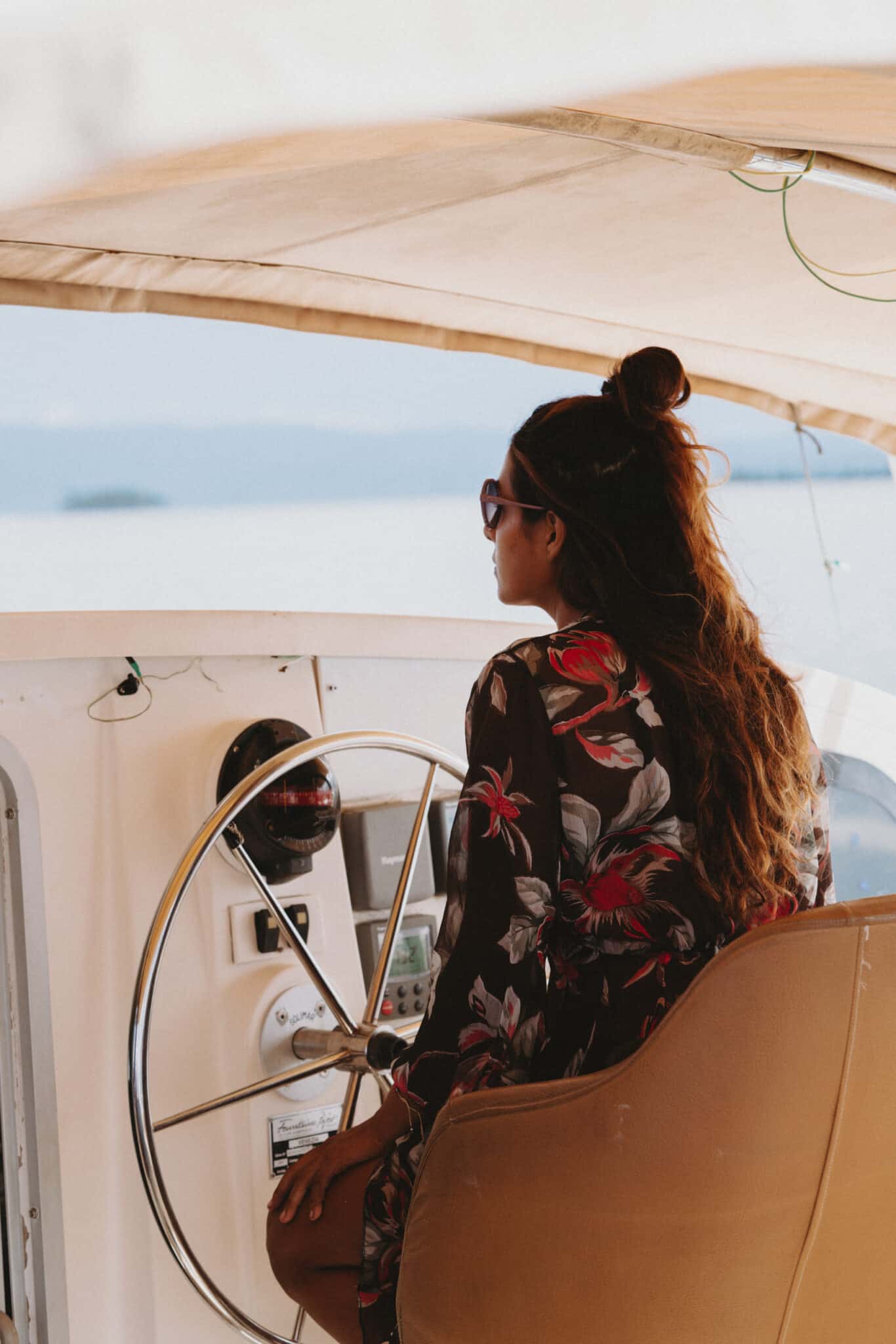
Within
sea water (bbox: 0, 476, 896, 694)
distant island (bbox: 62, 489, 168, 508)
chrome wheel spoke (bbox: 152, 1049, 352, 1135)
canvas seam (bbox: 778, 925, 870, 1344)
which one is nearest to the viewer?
canvas seam (bbox: 778, 925, 870, 1344)

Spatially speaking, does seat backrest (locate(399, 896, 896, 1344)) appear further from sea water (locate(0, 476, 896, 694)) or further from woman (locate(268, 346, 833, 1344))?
sea water (locate(0, 476, 896, 694))

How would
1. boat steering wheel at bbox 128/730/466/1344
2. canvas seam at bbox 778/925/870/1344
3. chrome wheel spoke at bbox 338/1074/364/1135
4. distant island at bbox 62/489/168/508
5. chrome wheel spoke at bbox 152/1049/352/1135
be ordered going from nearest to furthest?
canvas seam at bbox 778/925/870/1344, boat steering wheel at bbox 128/730/466/1344, chrome wheel spoke at bbox 152/1049/352/1135, chrome wheel spoke at bbox 338/1074/364/1135, distant island at bbox 62/489/168/508

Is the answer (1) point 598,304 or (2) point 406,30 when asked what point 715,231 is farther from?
(2) point 406,30

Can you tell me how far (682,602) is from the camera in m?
1.39

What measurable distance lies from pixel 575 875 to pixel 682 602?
339 mm

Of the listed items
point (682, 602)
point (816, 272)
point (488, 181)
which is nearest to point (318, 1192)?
point (682, 602)

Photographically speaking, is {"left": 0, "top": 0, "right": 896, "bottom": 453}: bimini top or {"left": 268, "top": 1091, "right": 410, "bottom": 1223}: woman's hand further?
{"left": 268, "top": 1091, "right": 410, "bottom": 1223}: woman's hand

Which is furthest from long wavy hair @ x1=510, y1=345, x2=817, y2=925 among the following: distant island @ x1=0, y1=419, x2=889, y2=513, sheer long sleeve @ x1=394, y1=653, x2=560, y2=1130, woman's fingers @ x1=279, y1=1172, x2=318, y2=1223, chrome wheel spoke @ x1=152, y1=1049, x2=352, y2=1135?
distant island @ x1=0, y1=419, x2=889, y2=513

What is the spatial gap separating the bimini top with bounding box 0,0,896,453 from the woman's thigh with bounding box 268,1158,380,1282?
3.21 ft

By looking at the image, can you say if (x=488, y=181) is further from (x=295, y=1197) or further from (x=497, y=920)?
(x=295, y=1197)

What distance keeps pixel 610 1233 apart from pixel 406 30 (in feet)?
2.87

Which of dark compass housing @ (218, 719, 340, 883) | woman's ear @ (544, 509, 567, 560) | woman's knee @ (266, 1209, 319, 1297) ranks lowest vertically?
woman's knee @ (266, 1209, 319, 1297)

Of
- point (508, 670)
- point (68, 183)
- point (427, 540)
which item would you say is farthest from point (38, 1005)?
point (427, 540)

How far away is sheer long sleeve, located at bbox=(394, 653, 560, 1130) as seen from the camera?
1.20m
